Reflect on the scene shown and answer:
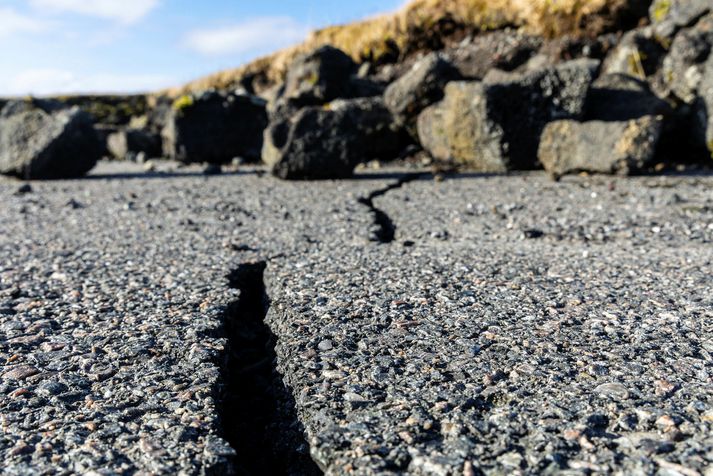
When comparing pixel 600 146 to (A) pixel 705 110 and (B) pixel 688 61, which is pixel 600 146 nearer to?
(A) pixel 705 110

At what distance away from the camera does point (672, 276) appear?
274cm

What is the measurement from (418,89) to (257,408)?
7434 millimetres

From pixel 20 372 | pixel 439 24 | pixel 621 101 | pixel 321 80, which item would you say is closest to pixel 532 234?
pixel 20 372

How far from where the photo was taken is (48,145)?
850cm

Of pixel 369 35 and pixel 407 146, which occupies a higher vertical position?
pixel 369 35

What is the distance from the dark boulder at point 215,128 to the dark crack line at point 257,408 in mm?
8316

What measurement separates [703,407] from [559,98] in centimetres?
632

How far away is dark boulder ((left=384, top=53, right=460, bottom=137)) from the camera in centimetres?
862

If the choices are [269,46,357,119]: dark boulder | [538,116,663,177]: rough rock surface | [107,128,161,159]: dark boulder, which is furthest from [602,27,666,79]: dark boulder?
[107,128,161,159]: dark boulder

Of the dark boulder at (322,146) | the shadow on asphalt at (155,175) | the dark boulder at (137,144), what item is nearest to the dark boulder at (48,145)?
the shadow on asphalt at (155,175)

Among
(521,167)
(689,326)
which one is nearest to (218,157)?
(521,167)

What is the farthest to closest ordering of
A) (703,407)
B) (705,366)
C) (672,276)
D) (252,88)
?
(252,88)
(672,276)
(705,366)
(703,407)

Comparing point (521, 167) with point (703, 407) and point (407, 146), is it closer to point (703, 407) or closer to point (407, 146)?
point (407, 146)

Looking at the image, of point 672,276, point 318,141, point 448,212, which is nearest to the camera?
point 672,276
